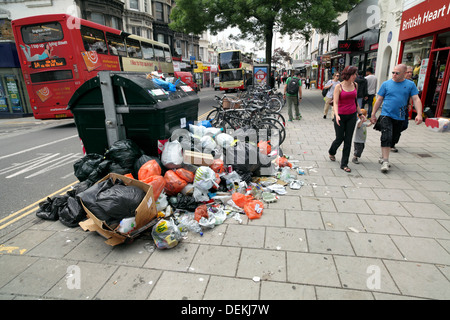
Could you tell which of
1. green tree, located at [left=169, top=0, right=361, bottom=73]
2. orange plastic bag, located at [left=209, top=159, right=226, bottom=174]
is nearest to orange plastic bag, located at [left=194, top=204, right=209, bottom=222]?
orange plastic bag, located at [left=209, top=159, right=226, bottom=174]

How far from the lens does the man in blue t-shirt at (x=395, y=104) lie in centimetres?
466

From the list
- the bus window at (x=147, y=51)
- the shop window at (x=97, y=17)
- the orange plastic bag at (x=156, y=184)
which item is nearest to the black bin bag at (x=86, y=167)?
the orange plastic bag at (x=156, y=184)

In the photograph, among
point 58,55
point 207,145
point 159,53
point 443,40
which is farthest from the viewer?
point 159,53

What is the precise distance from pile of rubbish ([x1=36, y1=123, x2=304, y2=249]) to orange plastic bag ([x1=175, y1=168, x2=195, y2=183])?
0.01 metres

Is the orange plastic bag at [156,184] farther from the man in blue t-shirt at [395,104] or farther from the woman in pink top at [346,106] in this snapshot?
the man in blue t-shirt at [395,104]

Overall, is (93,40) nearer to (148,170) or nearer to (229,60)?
(148,170)

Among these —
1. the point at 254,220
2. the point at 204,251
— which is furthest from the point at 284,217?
the point at 204,251

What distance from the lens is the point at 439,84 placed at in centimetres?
880

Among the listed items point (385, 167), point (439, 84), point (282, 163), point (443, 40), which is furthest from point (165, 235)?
point (443, 40)

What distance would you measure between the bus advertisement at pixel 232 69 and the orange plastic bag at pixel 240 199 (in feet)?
76.1

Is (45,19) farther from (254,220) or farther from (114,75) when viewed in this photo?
(254,220)

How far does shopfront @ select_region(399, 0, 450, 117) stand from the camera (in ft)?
27.2

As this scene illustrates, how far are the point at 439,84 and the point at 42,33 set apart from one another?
47.4 feet
